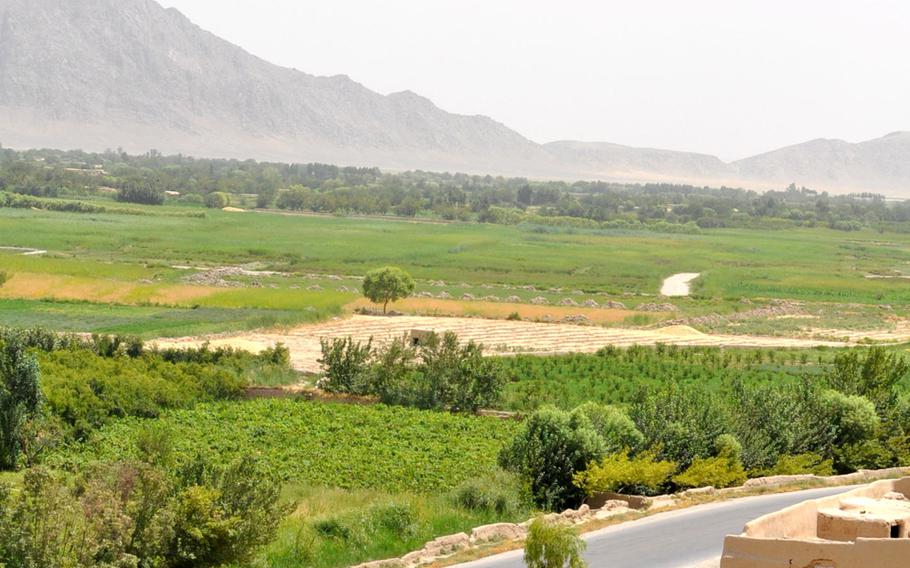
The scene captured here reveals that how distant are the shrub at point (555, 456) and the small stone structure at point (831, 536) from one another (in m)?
8.62

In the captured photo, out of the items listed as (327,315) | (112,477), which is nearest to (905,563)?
(112,477)

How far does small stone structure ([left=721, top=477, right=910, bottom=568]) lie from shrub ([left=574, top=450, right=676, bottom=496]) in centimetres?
721

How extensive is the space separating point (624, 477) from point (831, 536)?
9304mm

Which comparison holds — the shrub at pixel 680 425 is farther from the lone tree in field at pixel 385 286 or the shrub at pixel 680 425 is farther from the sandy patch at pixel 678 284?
the sandy patch at pixel 678 284

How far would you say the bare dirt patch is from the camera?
187 feet

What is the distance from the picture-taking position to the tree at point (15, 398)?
107ft

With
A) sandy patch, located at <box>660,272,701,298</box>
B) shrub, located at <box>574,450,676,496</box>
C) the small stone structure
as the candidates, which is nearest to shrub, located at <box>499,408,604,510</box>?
shrub, located at <box>574,450,676,496</box>

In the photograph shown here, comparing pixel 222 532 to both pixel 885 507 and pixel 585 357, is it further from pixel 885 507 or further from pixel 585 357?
pixel 585 357

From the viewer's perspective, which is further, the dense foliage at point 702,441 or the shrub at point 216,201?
the shrub at point 216,201

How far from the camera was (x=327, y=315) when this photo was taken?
6688 centimetres

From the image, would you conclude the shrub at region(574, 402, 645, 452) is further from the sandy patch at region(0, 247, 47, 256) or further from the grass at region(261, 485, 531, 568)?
the sandy patch at region(0, 247, 47, 256)

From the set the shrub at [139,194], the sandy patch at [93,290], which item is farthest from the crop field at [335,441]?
the shrub at [139,194]

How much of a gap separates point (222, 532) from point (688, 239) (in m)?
126

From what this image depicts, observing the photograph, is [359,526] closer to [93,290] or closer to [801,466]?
[801,466]
